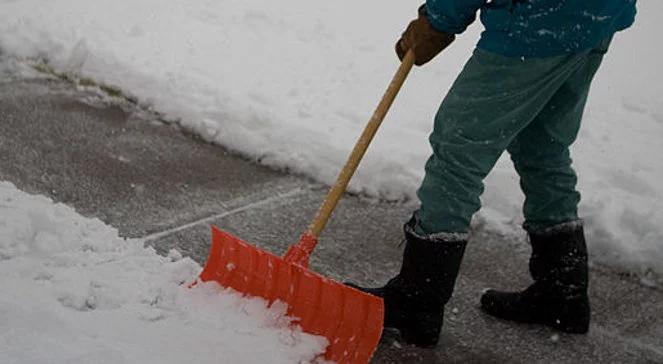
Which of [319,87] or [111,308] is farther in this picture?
[319,87]

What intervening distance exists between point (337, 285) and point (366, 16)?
5.02 metres

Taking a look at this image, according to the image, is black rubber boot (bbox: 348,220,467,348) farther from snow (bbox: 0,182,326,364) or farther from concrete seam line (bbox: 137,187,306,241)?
concrete seam line (bbox: 137,187,306,241)

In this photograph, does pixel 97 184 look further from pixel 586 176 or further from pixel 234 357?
pixel 586 176

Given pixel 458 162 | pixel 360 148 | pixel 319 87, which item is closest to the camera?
pixel 458 162

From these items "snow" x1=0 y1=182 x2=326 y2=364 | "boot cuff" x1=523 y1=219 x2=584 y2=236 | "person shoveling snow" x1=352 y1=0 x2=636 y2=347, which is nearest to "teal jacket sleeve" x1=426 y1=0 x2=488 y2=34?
"person shoveling snow" x1=352 y1=0 x2=636 y2=347

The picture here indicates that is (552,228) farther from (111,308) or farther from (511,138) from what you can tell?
(111,308)

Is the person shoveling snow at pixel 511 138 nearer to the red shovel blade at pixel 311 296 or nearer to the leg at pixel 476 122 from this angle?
the leg at pixel 476 122

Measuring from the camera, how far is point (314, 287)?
7.79 ft

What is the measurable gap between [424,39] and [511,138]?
0.40m

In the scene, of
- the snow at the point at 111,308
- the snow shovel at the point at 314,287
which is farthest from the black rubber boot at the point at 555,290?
the snow at the point at 111,308

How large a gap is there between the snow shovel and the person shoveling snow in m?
0.26

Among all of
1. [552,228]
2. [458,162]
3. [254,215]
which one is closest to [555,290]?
[552,228]

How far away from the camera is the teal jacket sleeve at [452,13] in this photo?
2.38 meters

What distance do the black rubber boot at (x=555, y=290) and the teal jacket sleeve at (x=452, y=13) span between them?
807 mm
